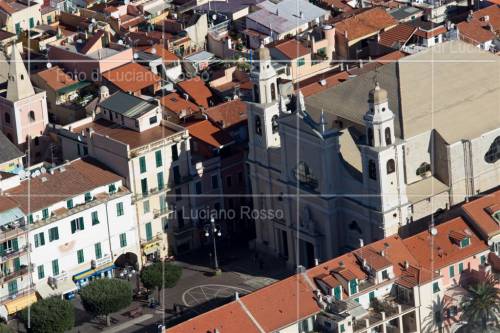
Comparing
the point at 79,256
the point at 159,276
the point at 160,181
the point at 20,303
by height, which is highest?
the point at 160,181

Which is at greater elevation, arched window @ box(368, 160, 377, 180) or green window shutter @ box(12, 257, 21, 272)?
arched window @ box(368, 160, 377, 180)

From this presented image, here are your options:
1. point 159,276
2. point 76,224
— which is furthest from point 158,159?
point 159,276

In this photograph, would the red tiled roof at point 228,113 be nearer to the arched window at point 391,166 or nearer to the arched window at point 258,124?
the arched window at point 258,124

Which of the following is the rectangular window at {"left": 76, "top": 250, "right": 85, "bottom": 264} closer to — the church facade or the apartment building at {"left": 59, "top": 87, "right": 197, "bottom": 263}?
the apartment building at {"left": 59, "top": 87, "right": 197, "bottom": 263}

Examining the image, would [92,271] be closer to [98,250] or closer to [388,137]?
[98,250]

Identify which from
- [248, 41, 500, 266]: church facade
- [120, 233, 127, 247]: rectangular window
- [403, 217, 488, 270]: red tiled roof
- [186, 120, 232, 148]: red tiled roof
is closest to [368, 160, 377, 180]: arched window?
[248, 41, 500, 266]: church facade
